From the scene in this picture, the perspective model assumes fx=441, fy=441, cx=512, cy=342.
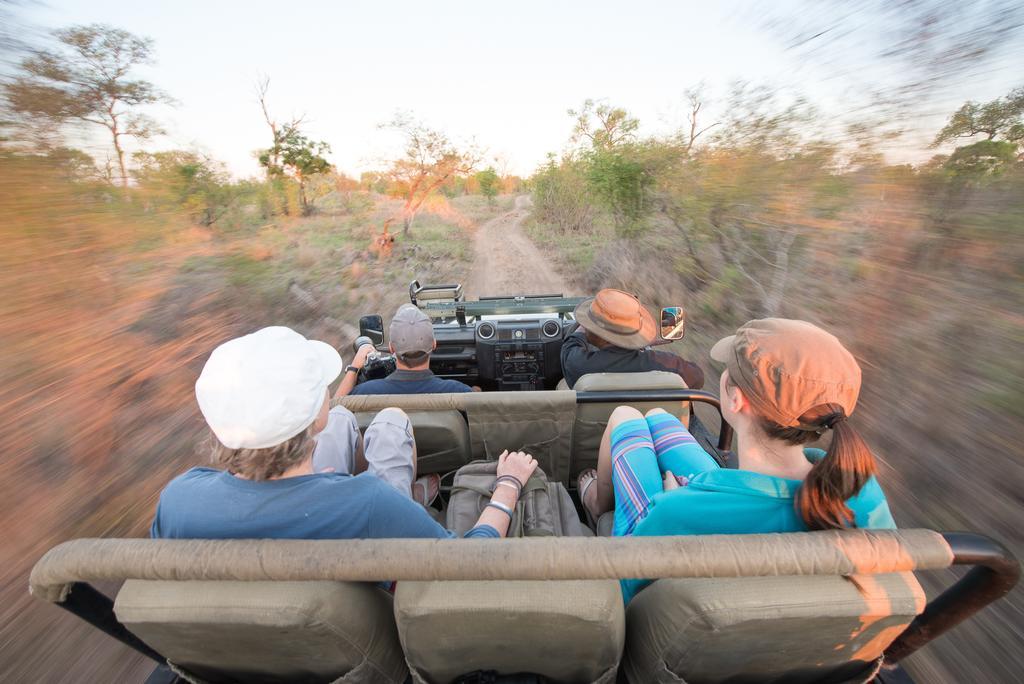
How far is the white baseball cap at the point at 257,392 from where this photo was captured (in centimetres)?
115

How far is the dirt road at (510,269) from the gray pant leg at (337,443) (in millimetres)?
8179

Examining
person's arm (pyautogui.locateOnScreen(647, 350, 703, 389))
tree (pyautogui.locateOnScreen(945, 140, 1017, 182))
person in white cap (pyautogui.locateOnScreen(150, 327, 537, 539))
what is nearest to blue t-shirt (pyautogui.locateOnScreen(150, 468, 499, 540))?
person in white cap (pyautogui.locateOnScreen(150, 327, 537, 539))

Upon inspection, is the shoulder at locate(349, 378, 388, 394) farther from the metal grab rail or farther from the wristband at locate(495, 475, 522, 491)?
the metal grab rail

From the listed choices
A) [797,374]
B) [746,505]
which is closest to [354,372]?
[746,505]

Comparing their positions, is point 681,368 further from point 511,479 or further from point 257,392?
point 257,392

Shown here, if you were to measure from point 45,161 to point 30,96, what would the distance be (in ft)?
1.72

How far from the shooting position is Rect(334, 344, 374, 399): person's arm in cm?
273

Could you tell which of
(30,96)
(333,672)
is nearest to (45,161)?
(30,96)

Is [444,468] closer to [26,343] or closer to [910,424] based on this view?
[26,343]

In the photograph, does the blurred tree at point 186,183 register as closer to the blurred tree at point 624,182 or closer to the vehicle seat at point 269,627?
the vehicle seat at point 269,627

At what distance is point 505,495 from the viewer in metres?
1.75

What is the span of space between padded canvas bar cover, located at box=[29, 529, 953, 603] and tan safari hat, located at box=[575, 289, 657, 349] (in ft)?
5.87

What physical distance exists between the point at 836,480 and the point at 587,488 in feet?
4.45

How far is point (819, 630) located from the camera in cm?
101
